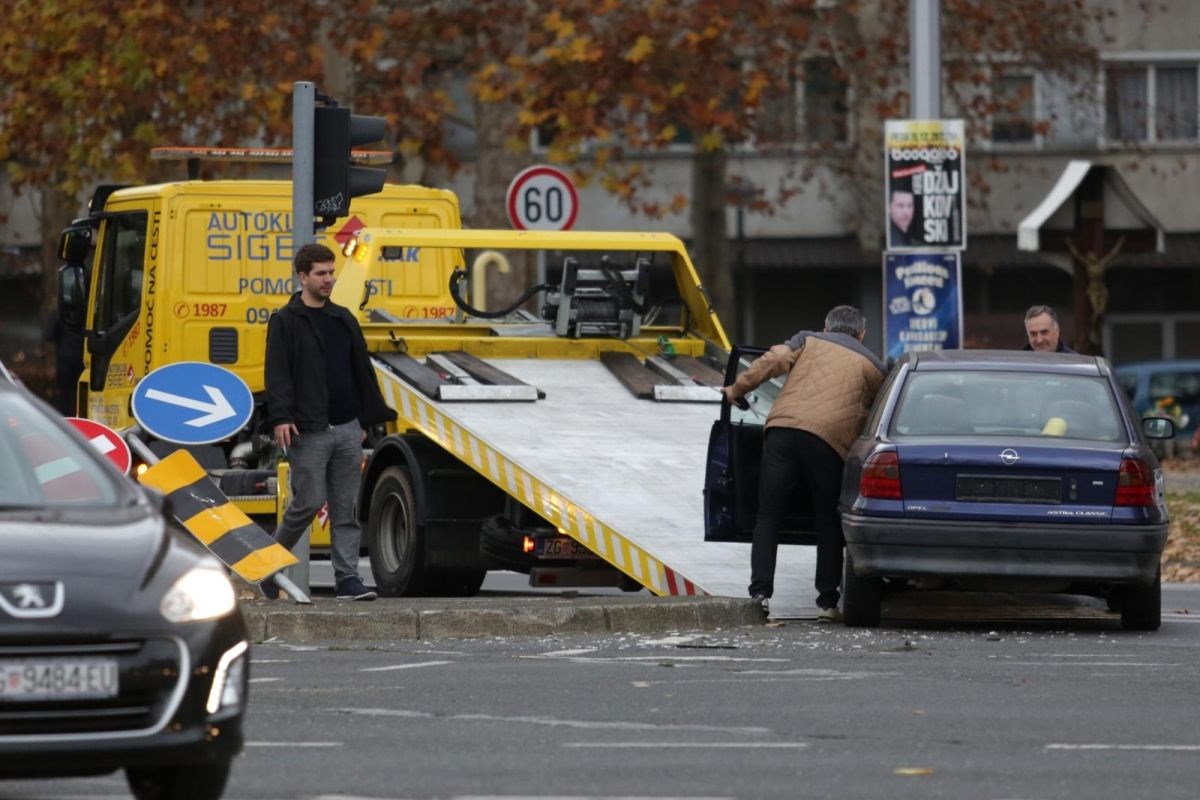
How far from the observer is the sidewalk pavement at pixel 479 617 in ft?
42.1

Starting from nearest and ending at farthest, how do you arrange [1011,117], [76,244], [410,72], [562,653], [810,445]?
[562,653] < [810,445] < [76,244] < [410,72] < [1011,117]

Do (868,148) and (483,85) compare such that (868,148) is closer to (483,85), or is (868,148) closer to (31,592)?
(483,85)

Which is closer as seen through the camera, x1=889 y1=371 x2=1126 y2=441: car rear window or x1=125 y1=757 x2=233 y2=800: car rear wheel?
x1=125 y1=757 x2=233 y2=800: car rear wheel

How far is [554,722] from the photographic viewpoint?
9.70m

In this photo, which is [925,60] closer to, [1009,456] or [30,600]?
[1009,456]

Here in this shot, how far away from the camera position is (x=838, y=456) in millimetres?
14375

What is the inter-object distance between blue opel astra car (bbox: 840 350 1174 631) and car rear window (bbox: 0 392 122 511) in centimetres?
558

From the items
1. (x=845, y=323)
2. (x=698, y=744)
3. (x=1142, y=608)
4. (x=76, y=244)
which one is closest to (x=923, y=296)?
(x=845, y=323)

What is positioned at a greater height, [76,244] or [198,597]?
[76,244]

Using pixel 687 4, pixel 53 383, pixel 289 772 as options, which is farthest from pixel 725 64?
pixel 289 772

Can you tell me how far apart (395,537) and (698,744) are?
283 inches

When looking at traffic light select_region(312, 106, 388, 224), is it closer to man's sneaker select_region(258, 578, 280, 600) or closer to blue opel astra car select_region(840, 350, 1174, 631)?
man's sneaker select_region(258, 578, 280, 600)

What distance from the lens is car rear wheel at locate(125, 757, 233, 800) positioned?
25.2 feet

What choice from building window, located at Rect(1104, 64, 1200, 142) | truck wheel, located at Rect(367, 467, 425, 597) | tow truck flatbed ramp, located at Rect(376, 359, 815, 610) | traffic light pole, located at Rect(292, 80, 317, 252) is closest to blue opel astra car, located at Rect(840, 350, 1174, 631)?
tow truck flatbed ramp, located at Rect(376, 359, 815, 610)
